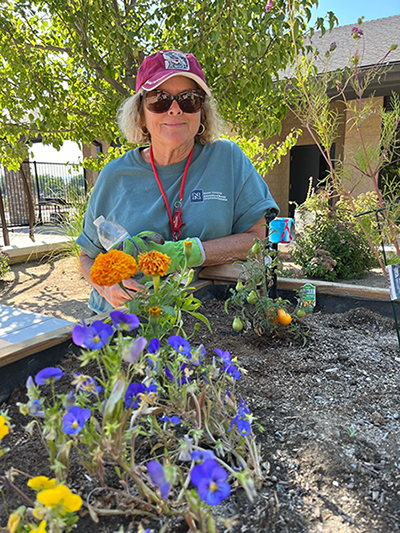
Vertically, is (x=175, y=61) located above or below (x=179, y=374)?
above

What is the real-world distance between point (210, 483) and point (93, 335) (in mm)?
255

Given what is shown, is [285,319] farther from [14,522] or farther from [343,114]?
[343,114]

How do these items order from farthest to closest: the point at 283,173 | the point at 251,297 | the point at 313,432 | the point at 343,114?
the point at 283,173
the point at 343,114
the point at 251,297
the point at 313,432

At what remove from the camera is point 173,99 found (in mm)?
1657

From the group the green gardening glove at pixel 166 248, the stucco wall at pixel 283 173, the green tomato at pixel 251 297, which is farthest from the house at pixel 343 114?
the green tomato at pixel 251 297

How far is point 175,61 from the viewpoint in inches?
64.5

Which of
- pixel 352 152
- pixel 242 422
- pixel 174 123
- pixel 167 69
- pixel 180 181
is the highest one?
pixel 167 69

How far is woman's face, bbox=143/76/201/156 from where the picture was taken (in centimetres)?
165

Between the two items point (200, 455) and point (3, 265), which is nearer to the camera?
point (200, 455)

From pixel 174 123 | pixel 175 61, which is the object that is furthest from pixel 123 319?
pixel 175 61

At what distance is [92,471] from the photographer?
593 mm

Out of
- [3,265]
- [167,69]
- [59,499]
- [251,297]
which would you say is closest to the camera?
[59,499]

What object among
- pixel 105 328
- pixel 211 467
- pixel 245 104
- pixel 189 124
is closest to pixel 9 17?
pixel 245 104

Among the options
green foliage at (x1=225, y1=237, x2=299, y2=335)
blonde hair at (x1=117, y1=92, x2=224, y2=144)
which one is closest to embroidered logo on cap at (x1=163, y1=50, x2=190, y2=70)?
blonde hair at (x1=117, y1=92, x2=224, y2=144)
